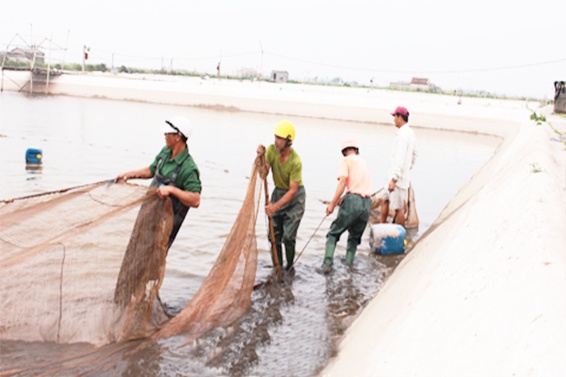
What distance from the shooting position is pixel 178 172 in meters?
4.69

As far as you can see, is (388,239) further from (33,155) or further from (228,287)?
(33,155)

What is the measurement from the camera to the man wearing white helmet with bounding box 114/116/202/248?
4648 millimetres

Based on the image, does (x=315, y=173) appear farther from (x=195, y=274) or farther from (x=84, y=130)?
(x=84, y=130)

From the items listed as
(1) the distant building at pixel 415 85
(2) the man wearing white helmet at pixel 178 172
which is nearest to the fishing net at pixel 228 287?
(2) the man wearing white helmet at pixel 178 172

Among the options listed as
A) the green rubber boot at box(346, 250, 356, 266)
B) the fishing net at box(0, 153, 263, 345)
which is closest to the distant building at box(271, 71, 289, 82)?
the green rubber boot at box(346, 250, 356, 266)

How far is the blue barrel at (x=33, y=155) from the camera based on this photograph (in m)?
12.3

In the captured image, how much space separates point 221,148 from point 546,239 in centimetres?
1688

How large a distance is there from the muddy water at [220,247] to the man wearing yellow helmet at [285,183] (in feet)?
2.30

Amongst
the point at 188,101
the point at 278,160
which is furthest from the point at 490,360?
the point at 188,101

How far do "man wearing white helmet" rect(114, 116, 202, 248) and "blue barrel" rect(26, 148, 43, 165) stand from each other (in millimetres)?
8543

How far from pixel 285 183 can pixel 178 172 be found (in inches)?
79.6

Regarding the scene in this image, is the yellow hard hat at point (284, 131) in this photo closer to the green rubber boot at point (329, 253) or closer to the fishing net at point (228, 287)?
the fishing net at point (228, 287)

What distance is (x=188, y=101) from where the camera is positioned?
44438 millimetres

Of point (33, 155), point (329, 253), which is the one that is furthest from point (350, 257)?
point (33, 155)
